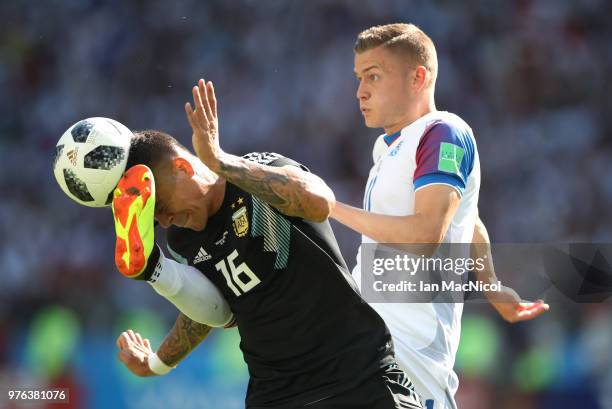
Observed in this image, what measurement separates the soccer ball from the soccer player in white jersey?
0.94 metres

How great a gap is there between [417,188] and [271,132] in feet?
25.1

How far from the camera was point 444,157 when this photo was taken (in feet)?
13.1

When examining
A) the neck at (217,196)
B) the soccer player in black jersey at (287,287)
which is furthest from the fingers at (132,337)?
the neck at (217,196)

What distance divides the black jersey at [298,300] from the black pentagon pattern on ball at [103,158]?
448 millimetres

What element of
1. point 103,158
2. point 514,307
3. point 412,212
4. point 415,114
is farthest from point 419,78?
point 103,158

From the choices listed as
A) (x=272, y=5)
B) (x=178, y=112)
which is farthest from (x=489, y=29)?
(x=178, y=112)

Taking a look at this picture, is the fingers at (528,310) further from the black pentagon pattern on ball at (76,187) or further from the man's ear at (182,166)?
the black pentagon pattern on ball at (76,187)

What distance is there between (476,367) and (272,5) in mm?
6785

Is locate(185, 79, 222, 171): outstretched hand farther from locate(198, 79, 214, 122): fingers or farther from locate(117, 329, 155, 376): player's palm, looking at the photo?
locate(117, 329, 155, 376): player's palm

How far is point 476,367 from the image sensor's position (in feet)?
24.6

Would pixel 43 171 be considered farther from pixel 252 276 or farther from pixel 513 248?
pixel 252 276

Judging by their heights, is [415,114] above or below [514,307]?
above

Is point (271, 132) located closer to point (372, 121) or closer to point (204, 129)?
point (372, 121)

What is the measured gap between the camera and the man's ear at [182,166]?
3584 millimetres
